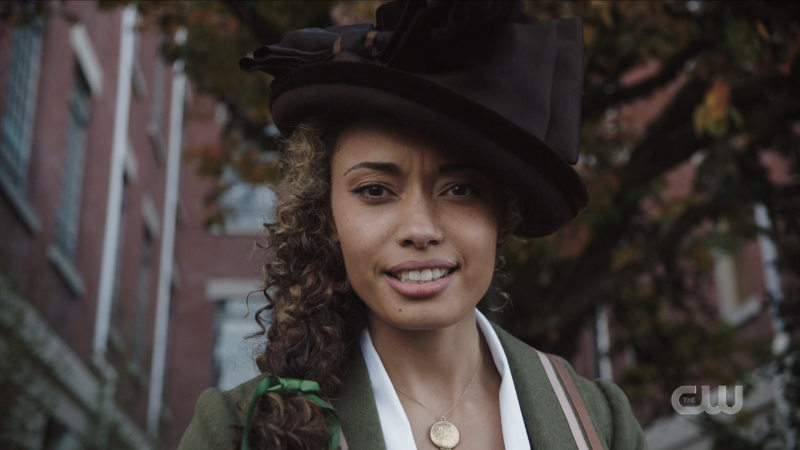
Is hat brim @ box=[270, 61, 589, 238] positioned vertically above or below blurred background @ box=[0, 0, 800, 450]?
below

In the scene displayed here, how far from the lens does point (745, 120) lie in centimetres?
Answer: 605

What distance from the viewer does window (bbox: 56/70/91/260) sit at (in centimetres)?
928

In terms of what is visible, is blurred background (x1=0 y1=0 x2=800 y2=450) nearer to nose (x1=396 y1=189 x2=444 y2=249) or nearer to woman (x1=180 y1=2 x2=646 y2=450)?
woman (x1=180 y1=2 x2=646 y2=450)

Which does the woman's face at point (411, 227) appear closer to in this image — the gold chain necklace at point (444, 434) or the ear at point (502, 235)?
the ear at point (502, 235)

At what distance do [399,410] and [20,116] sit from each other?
6.67 m

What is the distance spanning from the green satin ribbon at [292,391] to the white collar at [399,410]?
0.16 metres

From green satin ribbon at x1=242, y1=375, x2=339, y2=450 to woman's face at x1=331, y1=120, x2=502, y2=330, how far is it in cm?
25

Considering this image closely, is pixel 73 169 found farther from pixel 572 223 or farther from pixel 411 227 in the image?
pixel 411 227

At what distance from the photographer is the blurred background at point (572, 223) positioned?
19.6 feet

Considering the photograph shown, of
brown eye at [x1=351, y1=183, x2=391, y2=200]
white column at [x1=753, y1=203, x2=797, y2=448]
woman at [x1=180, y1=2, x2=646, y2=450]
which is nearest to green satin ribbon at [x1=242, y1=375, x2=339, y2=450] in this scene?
woman at [x1=180, y1=2, x2=646, y2=450]

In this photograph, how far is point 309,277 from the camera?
6.81ft

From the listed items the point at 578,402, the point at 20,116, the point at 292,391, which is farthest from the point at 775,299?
the point at 20,116

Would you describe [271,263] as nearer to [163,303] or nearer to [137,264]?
[137,264]

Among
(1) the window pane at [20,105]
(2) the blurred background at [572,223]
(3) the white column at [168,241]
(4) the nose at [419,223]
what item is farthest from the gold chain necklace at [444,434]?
(3) the white column at [168,241]
